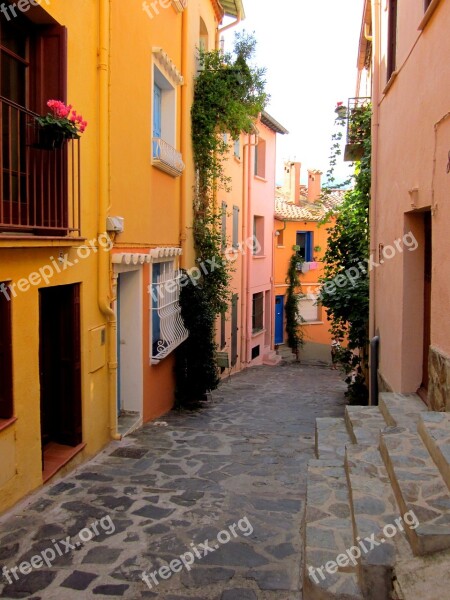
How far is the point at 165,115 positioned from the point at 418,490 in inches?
337

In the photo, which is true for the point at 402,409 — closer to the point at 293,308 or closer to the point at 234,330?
the point at 234,330

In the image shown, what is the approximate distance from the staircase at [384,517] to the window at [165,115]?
597cm

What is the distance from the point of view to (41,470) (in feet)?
18.8

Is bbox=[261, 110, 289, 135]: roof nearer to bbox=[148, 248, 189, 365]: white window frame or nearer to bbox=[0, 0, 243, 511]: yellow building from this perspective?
bbox=[0, 0, 243, 511]: yellow building

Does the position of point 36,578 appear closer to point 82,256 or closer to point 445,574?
point 445,574

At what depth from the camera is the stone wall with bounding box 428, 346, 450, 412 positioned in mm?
5168

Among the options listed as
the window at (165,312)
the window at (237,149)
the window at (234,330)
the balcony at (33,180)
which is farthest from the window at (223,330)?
the balcony at (33,180)

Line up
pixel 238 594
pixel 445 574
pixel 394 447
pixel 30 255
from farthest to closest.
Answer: pixel 30 255 → pixel 394 447 → pixel 238 594 → pixel 445 574

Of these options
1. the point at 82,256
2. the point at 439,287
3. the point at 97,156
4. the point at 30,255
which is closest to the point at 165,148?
the point at 97,156

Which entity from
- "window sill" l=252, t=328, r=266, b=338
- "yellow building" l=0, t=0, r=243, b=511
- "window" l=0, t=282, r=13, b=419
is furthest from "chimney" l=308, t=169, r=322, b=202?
"window" l=0, t=282, r=13, b=419

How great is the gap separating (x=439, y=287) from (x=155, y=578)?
11.7ft

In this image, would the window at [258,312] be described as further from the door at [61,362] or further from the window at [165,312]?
the door at [61,362]

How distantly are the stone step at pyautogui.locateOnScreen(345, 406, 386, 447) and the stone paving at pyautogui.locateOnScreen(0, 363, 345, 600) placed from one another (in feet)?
2.80

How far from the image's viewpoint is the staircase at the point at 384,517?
11.3 ft
